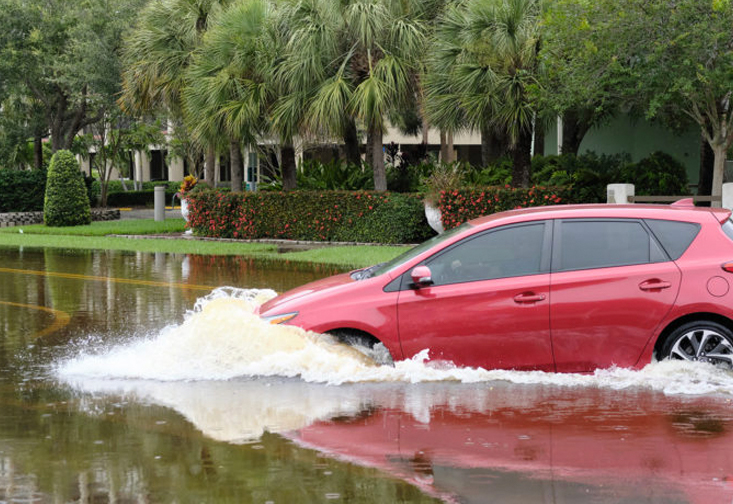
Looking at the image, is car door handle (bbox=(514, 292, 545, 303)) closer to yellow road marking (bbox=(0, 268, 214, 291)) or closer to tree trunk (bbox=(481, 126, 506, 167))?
yellow road marking (bbox=(0, 268, 214, 291))

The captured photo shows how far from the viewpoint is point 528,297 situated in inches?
300

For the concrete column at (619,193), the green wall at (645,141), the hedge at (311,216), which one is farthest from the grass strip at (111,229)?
the concrete column at (619,193)

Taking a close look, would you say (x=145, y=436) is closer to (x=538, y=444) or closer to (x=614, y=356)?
(x=538, y=444)

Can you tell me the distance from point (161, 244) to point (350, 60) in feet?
21.3

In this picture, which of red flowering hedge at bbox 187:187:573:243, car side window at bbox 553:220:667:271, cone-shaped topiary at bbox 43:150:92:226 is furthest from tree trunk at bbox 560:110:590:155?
car side window at bbox 553:220:667:271

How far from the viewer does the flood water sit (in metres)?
5.37

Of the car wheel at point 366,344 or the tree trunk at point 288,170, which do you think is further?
the tree trunk at point 288,170

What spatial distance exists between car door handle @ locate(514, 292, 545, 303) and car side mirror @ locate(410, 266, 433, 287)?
70 cm

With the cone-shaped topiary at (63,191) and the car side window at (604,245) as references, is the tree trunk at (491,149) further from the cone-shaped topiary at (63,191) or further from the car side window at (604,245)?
the car side window at (604,245)

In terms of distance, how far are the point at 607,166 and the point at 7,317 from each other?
19.1 meters

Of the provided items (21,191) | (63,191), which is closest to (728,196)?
(63,191)

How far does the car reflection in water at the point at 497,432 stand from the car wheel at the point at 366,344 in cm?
24

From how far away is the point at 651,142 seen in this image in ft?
95.5

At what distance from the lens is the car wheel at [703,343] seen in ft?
24.5
